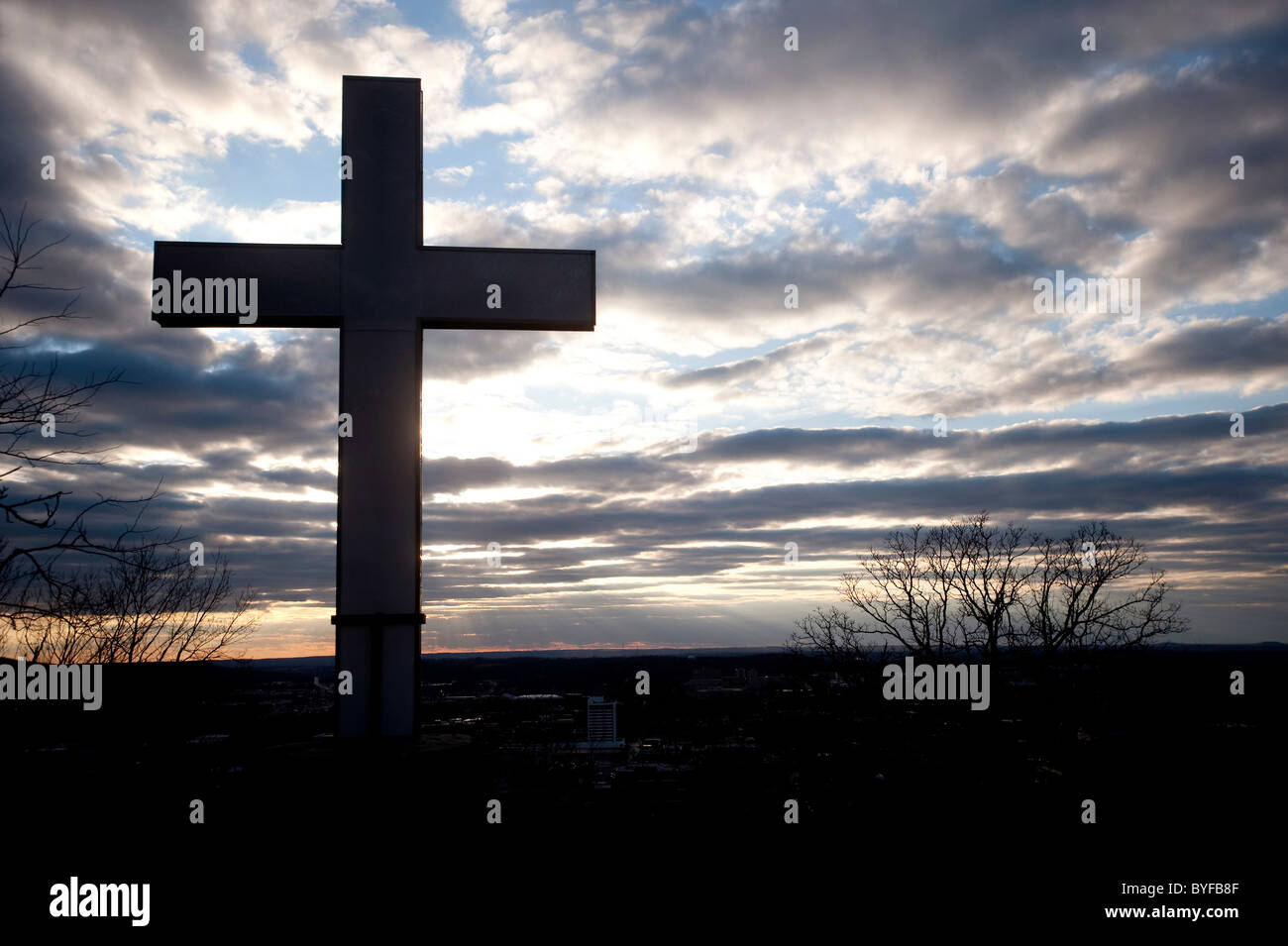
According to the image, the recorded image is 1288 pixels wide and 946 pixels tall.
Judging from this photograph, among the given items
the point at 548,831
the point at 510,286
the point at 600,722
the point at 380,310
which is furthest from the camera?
the point at 600,722

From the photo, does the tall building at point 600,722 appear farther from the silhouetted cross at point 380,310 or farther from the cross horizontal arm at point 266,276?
the cross horizontal arm at point 266,276

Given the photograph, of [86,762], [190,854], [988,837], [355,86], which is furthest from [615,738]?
[355,86]

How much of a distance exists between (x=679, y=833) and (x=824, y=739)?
57.5ft

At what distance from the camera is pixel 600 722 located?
17672 millimetres

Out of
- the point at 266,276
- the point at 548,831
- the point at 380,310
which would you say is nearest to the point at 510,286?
the point at 380,310

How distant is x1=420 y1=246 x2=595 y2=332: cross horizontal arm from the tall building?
1240 centimetres

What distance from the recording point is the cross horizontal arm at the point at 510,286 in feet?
20.1

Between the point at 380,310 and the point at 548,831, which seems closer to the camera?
the point at 548,831

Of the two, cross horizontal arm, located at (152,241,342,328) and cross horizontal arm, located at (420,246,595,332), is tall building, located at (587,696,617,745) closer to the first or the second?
cross horizontal arm, located at (420,246,595,332)

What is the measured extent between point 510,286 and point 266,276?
1.76m

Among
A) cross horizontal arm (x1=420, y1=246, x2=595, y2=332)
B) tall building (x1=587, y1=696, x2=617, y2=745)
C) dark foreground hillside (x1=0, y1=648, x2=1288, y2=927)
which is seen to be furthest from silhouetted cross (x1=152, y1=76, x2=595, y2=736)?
tall building (x1=587, y1=696, x2=617, y2=745)

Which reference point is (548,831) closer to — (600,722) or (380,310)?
(380,310)
